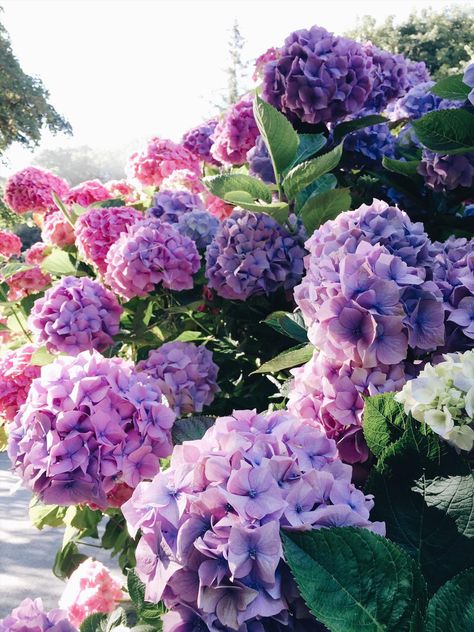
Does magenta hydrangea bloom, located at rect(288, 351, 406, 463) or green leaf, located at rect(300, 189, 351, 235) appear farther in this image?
green leaf, located at rect(300, 189, 351, 235)

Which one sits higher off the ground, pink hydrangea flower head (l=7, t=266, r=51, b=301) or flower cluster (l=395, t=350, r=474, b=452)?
flower cluster (l=395, t=350, r=474, b=452)

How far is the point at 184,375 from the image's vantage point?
4.21 feet

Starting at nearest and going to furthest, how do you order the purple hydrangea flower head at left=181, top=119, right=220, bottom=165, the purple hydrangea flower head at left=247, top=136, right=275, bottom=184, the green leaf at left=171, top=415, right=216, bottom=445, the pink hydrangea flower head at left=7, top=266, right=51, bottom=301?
1. the green leaf at left=171, top=415, right=216, bottom=445
2. the purple hydrangea flower head at left=247, top=136, right=275, bottom=184
3. the pink hydrangea flower head at left=7, top=266, right=51, bottom=301
4. the purple hydrangea flower head at left=181, top=119, right=220, bottom=165

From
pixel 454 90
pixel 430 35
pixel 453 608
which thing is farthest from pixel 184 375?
pixel 430 35

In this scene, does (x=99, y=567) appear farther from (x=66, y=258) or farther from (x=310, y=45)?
(x=310, y=45)

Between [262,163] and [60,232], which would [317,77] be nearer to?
[262,163]

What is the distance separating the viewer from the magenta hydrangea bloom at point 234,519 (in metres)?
0.50

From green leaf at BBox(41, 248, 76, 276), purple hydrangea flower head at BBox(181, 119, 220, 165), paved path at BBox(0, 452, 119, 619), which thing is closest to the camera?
green leaf at BBox(41, 248, 76, 276)

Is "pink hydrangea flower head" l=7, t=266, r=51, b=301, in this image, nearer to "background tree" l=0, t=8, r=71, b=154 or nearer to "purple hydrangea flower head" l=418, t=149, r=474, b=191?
"purple hydrangea flower head" l=418, t=149, r=474, b=191

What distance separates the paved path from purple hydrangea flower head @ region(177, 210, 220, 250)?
2.08 metres

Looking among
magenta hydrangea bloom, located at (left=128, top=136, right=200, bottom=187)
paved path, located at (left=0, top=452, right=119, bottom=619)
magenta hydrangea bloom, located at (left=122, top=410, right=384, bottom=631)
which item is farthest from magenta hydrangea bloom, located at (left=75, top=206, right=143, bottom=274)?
paved path, located at (left=0, top=452, right=119, bottom=619)

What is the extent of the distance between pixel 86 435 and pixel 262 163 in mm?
752

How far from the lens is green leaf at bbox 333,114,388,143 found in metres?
1.28

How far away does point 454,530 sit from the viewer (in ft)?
1.94
